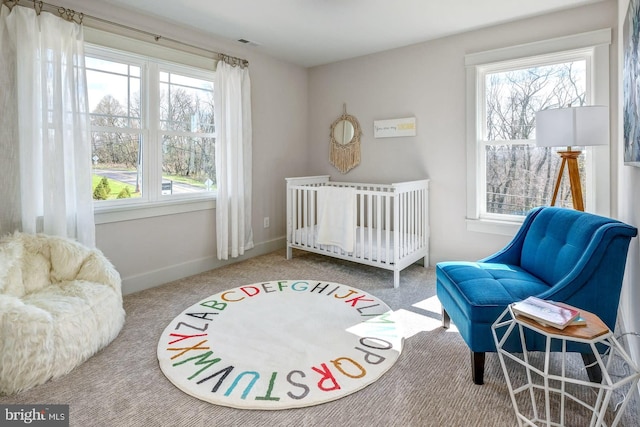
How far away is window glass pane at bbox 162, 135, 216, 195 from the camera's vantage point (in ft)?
10.9

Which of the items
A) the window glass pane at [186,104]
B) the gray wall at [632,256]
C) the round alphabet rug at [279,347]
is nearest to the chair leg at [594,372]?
the gray wall at [632,256]

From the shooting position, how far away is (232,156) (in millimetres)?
3627

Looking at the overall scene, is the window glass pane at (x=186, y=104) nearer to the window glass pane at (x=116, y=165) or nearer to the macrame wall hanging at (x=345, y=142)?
the window glass pane at (x=116, y=165)

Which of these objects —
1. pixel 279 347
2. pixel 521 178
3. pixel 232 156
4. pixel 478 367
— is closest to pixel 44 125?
pixel 232 156

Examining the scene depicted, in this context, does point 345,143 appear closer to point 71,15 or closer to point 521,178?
point 521,178

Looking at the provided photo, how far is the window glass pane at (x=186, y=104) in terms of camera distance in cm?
328

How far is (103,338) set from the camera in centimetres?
208

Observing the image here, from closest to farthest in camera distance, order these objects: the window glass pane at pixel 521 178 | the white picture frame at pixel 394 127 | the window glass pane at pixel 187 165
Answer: the window glass pane at pixel 521 178, the window glass pane at pixel 187 165, the white picture frame at pixel 394 127

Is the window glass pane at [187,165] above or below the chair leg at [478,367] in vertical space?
above

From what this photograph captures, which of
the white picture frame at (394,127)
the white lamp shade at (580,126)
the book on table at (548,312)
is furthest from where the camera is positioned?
the white picture frame at (394,127)

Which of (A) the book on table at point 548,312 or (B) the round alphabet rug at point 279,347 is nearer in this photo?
(A) the book on table at point 548,312

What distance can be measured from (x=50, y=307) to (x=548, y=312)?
2.32 metres

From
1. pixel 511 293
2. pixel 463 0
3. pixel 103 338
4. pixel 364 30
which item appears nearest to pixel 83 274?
pixel 103 338

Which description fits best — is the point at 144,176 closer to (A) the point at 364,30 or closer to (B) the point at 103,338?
(B) the point at 103,338
